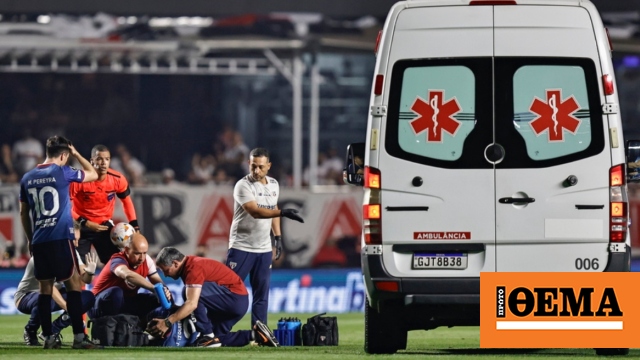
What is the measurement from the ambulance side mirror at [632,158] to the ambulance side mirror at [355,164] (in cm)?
197

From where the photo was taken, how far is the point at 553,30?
1066 cm

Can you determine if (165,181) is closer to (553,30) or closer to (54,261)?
(54,261)

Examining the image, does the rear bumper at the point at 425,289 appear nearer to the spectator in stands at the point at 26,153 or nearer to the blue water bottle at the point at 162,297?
the blue water bottle at the point at 162,297

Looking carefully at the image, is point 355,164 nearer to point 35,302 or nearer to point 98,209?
point 35,302

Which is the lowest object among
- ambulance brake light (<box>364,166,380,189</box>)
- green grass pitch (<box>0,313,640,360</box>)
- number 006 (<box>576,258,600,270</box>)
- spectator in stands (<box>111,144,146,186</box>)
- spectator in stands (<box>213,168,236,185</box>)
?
green grass pitch (<box>0,313,640,360</box>)

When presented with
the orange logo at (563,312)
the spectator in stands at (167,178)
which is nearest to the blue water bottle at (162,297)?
the orange logo at (563,312)

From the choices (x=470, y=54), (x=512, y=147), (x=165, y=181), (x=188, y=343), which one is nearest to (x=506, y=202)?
(x=512, y=147)

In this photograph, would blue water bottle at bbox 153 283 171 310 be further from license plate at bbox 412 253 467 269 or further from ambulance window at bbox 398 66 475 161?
ambulance window at bbox 398 66 475 161

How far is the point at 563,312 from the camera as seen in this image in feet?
33.5

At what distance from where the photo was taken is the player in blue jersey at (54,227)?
40.2ft

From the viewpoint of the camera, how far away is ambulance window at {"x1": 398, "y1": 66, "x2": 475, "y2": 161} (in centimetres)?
1066

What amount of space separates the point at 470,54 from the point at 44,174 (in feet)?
12.4

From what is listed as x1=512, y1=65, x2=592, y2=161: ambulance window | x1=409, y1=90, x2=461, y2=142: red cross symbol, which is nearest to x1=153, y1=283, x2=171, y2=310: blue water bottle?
x1=409, y1=90, x2=461, y2=142: red cross symbol

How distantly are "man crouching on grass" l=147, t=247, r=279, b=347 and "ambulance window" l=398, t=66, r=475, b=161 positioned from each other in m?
2.82
